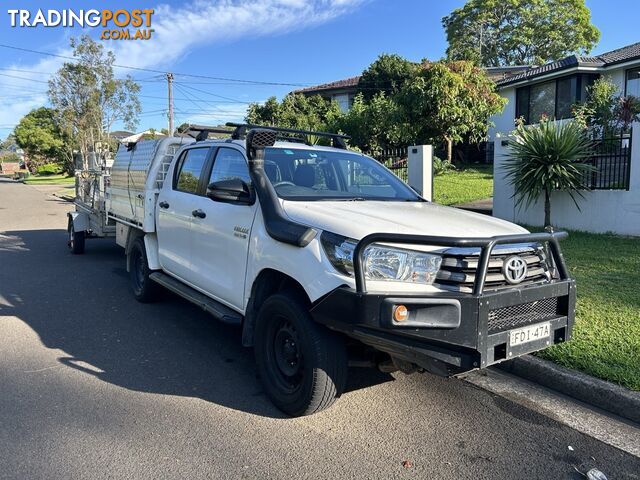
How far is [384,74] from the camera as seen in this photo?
35.3m

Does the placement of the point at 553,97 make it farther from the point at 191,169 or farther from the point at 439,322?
the point at 439,322

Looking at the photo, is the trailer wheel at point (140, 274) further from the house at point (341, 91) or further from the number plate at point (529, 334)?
the house at point (341, 91)

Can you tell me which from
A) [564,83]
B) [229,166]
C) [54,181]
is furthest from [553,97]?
[54,181]

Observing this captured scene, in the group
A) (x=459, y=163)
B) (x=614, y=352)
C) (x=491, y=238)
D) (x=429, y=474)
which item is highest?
(x=459, y=163)

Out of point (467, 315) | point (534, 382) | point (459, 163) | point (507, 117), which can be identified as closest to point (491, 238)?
point (467, 315)

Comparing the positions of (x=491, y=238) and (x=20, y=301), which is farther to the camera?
(x=20, y=301)

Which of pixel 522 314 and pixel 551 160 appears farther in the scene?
pixel 551 160

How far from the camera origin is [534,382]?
4262mm

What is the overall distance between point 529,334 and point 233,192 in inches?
91.8

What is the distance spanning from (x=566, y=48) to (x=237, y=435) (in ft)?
154

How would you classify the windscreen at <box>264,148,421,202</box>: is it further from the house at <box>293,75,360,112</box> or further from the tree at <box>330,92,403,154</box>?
the house at <box>293,75,360,112</box>

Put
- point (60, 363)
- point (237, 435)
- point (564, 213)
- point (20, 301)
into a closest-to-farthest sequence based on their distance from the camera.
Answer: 1. point (237, 435)
2. point (60, 363)
3. point (20, 301)
4. point (564, 213)

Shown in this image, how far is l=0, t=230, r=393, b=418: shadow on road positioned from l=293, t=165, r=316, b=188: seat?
1.63m

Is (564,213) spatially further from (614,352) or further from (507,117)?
(507,117)
